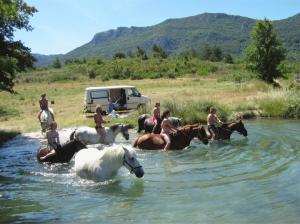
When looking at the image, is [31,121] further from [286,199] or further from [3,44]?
[286,199]

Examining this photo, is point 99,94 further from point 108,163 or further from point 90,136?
point 108,163

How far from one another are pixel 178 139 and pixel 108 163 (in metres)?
5.58

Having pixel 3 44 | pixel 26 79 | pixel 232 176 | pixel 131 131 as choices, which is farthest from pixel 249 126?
pixel 26 79

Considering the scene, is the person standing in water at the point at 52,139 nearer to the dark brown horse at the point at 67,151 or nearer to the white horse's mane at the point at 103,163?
the dark brown horse at the point at 67,151

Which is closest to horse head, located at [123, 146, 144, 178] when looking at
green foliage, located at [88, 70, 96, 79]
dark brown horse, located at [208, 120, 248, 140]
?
dark brown horse, located at [208, 120, 248, 140]

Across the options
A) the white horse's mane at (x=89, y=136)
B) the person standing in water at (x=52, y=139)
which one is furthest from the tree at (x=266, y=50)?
the person standing in water at (x=52, y=139)

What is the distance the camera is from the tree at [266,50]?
39906 millimetres

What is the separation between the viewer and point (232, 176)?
12.8m

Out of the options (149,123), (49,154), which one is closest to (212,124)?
(149,123)

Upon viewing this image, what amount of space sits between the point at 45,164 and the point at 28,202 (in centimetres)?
370

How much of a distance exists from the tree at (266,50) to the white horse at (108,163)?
98.9ft

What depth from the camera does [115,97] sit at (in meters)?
30.1

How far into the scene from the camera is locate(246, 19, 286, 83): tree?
39.9 metres

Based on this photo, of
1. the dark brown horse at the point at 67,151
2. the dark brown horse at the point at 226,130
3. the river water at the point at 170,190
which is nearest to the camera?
the river water at the point at 170,190
